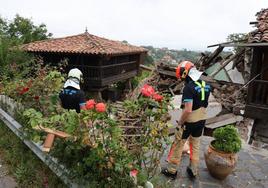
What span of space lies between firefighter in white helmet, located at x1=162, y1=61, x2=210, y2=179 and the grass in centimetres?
222

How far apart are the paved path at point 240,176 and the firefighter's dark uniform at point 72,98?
7.32 ft

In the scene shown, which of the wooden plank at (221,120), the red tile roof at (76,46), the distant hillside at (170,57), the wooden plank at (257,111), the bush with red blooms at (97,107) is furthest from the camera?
the distant hillside at (170,57)

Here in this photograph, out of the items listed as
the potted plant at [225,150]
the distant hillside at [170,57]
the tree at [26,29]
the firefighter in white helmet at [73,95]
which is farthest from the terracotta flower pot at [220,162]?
the tree at [26,29]

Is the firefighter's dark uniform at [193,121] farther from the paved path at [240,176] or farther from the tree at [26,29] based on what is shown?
the tree at [26,29]

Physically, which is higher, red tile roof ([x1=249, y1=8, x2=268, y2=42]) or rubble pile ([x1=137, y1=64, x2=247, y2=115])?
red tile roof ([x1=249, y1=8, x2=268, y2=42])

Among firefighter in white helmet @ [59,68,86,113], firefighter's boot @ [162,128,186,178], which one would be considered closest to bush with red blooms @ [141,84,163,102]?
firefighter's boot @ [162,128,186,178]

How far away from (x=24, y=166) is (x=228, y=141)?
3.67 meters

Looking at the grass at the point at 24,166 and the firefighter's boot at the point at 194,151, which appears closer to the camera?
the grass at the point at 24,166

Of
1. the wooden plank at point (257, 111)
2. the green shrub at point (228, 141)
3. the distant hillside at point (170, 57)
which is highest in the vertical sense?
the distant hillside at point (170, 57)

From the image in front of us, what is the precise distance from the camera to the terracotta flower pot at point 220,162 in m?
4.67

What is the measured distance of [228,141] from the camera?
4.66 meters

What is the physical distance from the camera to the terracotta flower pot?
15.3 feet

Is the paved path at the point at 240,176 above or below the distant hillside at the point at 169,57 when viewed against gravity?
below

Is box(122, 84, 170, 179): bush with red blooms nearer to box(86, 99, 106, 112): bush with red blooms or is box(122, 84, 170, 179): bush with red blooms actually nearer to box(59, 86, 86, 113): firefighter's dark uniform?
box(86, 99, 106, 112): bush with red blooms
